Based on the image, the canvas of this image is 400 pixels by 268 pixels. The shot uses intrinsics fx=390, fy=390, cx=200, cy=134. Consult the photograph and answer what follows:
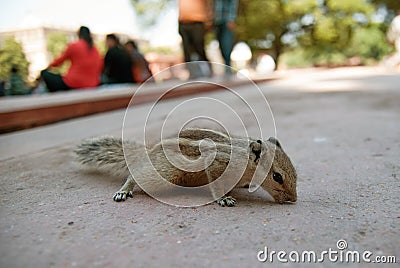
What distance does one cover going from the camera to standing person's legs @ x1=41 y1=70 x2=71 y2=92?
354cm

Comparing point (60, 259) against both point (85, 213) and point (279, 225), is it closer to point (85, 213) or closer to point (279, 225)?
point (85, 213)

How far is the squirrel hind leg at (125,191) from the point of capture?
3.15 feet

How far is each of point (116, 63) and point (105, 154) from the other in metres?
3.56

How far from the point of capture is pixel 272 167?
40.2 inches

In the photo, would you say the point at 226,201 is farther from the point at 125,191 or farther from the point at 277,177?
the point at 125,191

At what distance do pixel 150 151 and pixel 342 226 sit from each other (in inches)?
21.4

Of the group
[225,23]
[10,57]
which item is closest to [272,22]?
[225,23]

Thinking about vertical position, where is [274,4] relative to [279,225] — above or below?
above

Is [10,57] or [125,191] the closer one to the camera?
[125,191]

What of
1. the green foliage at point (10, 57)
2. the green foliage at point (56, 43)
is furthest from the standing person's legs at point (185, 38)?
the green foliage at point (10, 57)

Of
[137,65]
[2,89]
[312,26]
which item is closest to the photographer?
[2,89]

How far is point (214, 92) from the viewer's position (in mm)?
4078

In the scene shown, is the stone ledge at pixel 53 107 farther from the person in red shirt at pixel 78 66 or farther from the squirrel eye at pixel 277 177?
the person in red shirt at pixel 78 66

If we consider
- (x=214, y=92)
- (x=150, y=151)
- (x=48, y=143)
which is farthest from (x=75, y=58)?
(x=150, y=151)
